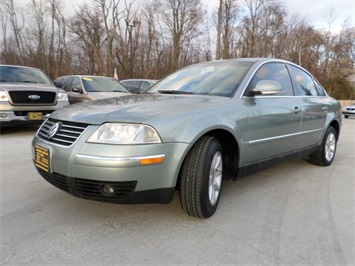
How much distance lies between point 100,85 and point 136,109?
280 inches

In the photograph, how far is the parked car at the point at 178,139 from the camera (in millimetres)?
2197

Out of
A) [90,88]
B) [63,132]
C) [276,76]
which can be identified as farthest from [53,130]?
[90,88]

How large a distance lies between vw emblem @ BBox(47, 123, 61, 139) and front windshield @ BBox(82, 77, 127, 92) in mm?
6465

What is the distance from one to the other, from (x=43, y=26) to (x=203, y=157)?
39747 mm

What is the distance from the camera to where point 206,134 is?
263 centimetres

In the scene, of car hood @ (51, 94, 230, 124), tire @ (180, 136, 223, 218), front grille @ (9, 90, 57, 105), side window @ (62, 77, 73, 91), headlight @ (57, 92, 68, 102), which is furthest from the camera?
side window @ (62, 77, 73, 91)

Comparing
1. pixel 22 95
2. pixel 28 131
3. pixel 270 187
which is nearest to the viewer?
pixel 270 187

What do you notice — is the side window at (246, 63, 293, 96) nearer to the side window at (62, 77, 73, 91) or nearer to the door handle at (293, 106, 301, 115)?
the door handle at (293, 106, 301, 115)

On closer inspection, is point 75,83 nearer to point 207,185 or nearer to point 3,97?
point 3,97

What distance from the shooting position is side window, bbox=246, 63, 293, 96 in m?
3.28

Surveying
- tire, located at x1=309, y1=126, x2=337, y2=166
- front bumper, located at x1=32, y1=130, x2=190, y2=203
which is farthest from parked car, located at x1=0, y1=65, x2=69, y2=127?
tire, located at x1=309, y1=126, x2=337, y2=166

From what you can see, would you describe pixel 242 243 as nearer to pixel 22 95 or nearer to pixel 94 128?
pixel 94 128

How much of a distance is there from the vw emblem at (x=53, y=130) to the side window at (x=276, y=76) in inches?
77.4

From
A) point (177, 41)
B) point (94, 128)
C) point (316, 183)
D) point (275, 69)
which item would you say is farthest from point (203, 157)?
point (177, 41)
